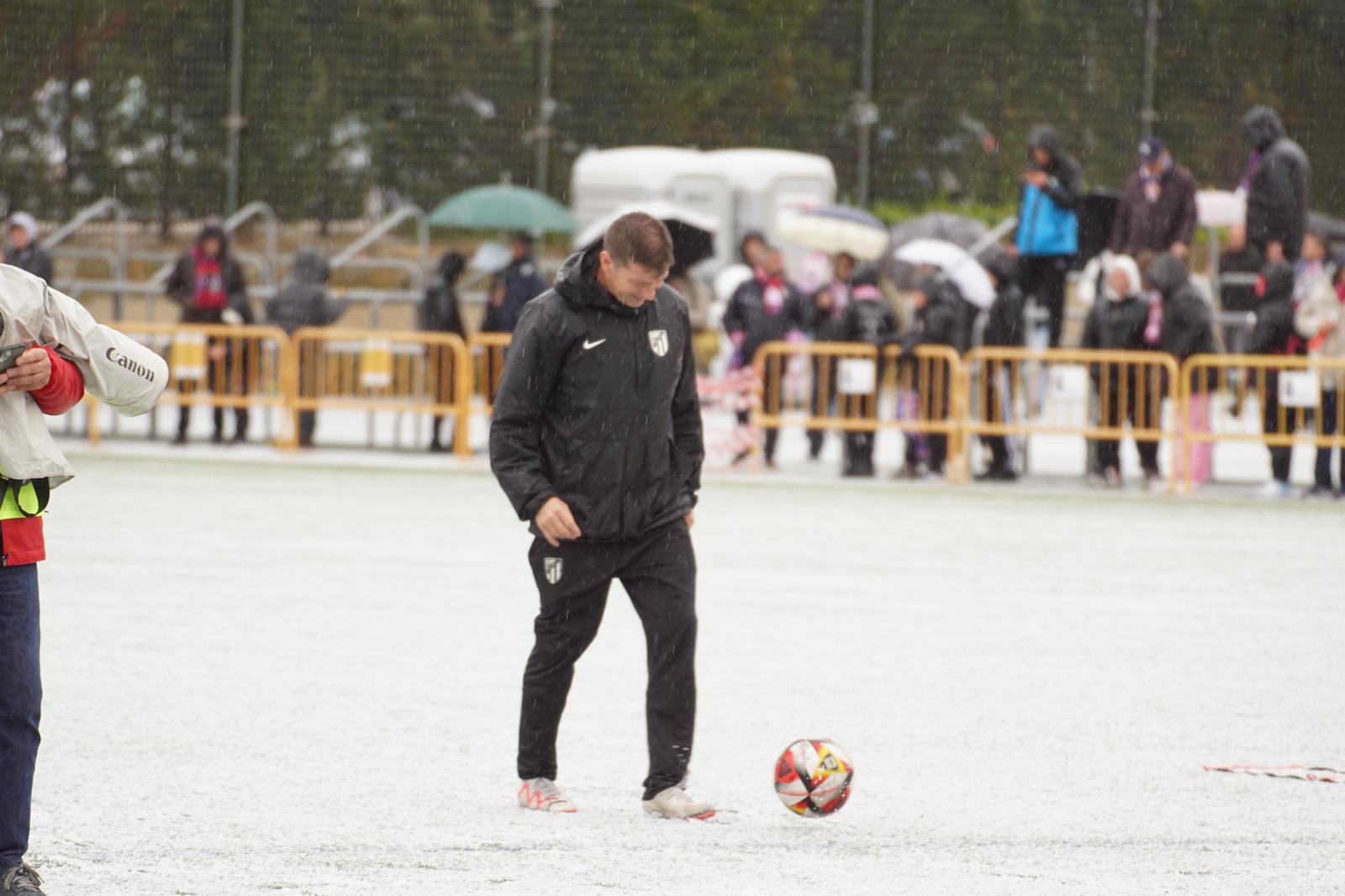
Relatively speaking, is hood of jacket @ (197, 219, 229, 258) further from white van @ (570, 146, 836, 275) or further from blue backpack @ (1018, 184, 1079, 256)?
white van @ (570, 146, 836, 275)

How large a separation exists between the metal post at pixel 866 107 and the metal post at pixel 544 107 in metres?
3.94

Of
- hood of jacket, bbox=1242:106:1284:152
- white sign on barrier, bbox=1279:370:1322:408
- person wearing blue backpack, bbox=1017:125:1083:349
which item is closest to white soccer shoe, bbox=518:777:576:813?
white sign on barrier, bbox=1279:370:1322:408

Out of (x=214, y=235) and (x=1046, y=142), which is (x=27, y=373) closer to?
(x=1046, y=142)

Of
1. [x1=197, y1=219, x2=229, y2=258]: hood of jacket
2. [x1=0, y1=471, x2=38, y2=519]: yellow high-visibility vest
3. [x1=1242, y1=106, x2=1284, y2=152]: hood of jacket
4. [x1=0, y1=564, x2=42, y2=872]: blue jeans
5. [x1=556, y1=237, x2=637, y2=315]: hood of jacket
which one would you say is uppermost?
[x1=1242, y1=106, x2=1284, y2=152]: hood of jacket

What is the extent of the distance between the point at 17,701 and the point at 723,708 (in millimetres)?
3438

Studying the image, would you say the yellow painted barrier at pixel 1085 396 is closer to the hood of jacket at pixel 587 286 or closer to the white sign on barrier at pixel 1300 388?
the white sign on barrier at pixel 1300 388

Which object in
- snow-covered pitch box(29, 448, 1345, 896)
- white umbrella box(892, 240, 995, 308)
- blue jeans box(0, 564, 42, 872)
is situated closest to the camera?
blue jeans box(0, 564, 42, 872)

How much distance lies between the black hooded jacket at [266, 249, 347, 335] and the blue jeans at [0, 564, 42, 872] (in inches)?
539

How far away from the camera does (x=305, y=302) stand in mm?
18594

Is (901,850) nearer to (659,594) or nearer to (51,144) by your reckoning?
(659,594)

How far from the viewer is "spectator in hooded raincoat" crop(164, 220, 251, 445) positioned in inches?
714

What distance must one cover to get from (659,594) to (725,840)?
2.54 ft

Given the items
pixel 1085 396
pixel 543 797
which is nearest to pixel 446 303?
pixel 1085 396

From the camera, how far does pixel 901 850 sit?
572cm
